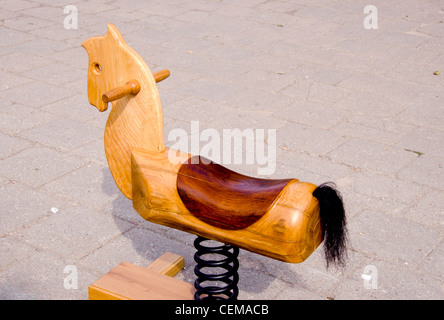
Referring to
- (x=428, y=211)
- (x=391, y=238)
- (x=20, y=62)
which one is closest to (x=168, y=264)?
(x=391, y=238)

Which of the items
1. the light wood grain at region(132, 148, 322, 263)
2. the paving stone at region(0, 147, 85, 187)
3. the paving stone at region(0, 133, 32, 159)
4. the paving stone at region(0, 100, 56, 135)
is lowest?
the paving stone at region(0, 147, 85, 187)

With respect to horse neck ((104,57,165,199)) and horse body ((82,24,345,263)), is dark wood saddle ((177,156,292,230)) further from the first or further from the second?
horse neck ((104,57,165,199))

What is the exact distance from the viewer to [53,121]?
5.36m

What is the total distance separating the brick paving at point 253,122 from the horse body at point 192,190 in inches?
32.5

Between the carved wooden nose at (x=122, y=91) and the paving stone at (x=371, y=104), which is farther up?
the carved wooden nose at (x=122, y=91)

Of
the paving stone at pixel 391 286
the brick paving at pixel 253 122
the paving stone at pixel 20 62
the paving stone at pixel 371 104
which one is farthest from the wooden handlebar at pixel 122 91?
the paving stone at pixel 20 62

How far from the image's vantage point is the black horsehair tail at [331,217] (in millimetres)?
2629

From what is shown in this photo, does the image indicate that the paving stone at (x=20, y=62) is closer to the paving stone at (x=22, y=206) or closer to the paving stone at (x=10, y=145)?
the paving stone at (x=10, y=145)

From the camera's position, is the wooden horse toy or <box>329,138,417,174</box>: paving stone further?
<box>329,138,417,174</box>: paving stone

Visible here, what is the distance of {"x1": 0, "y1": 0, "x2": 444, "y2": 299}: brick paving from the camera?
12.0ft

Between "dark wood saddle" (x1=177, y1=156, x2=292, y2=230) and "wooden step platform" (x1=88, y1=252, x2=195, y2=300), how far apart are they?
0.56 m

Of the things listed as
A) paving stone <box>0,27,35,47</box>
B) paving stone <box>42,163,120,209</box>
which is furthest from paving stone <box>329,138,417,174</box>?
paving stone <box>0,27,35,47</box>
